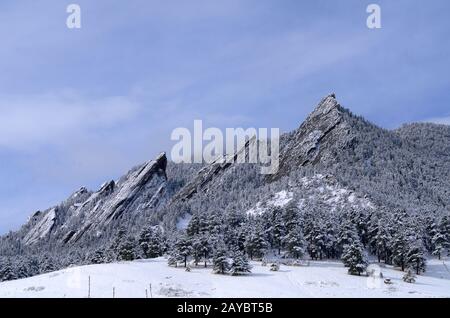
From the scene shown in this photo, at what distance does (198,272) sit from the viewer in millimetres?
85562

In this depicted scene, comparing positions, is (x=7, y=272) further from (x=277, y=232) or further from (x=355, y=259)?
(x=355, y=259)

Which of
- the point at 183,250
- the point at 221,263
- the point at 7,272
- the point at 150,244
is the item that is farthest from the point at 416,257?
the point at 7,272

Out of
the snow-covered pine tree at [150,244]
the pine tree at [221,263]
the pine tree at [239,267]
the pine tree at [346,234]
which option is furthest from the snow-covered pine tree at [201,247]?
Answer: the pine tree at [346,234]

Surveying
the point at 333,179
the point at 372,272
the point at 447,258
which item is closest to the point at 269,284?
the point at 372,272

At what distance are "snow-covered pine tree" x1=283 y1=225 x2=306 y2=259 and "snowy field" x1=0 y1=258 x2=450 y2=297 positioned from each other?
7.25m

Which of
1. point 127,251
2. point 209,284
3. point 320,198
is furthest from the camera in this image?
point 320,198

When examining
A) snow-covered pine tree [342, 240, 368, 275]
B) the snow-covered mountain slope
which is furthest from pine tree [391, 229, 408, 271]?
the snow-covered mountain slope

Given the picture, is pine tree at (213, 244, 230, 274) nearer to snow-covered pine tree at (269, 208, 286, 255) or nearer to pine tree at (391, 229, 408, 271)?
snow-covered pine tree at (269, 208, 286, 255)

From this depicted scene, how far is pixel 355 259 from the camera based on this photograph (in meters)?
88.9

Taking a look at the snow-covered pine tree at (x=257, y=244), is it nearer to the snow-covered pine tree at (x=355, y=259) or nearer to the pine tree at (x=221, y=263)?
the snow-covered pine tree at (x=355, y=259)

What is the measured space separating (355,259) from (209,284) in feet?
92.0

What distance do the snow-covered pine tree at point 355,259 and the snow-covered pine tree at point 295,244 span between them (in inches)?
368

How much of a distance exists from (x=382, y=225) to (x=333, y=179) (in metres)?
87.2
